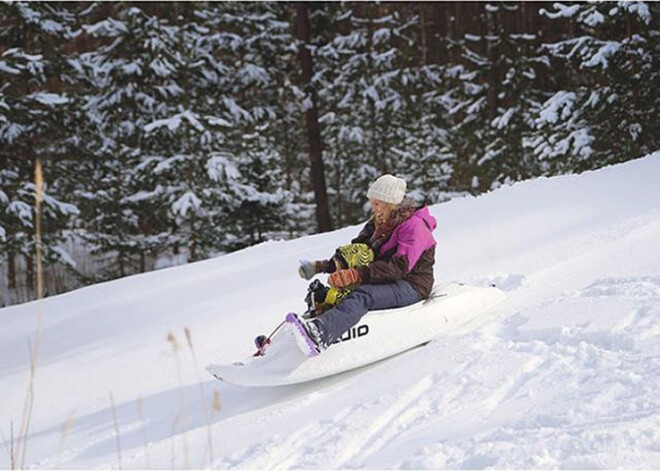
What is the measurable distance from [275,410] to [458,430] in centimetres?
116

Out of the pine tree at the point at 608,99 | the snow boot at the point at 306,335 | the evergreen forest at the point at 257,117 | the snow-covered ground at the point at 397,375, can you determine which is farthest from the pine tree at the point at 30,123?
the pine tree at the point at 608,99

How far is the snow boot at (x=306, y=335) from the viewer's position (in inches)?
146

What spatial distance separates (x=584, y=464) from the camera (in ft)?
8.31

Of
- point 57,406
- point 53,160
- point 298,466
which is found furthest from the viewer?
point 53,160

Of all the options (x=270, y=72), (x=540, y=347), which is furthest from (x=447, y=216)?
(x=270, y=72)

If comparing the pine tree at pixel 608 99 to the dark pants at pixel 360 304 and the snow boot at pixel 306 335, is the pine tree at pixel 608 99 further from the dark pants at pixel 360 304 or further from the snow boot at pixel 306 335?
the snow boot at pixel 306 335

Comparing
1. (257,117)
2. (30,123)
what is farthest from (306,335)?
(257,117)

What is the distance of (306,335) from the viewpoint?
3719mm

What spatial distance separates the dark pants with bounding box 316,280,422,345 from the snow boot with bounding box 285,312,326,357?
45 millimetres

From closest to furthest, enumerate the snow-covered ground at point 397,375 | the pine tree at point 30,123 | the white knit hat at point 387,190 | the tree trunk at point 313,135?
the snow-covered ground at point 397,375
the white knit hat at point 387,190
the pine tree at point 30,123
the tree trunk at point 313,135

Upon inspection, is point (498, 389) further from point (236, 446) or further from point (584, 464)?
point (236, 446)

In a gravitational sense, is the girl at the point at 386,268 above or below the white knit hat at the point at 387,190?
below

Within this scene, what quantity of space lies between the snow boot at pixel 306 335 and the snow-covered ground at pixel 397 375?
1.01 ft

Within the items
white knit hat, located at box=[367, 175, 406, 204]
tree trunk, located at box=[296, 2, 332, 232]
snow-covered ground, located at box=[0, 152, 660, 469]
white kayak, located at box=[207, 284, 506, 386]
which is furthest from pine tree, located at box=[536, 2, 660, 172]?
white kayak, located at box=[207, 284, 506, 386]
